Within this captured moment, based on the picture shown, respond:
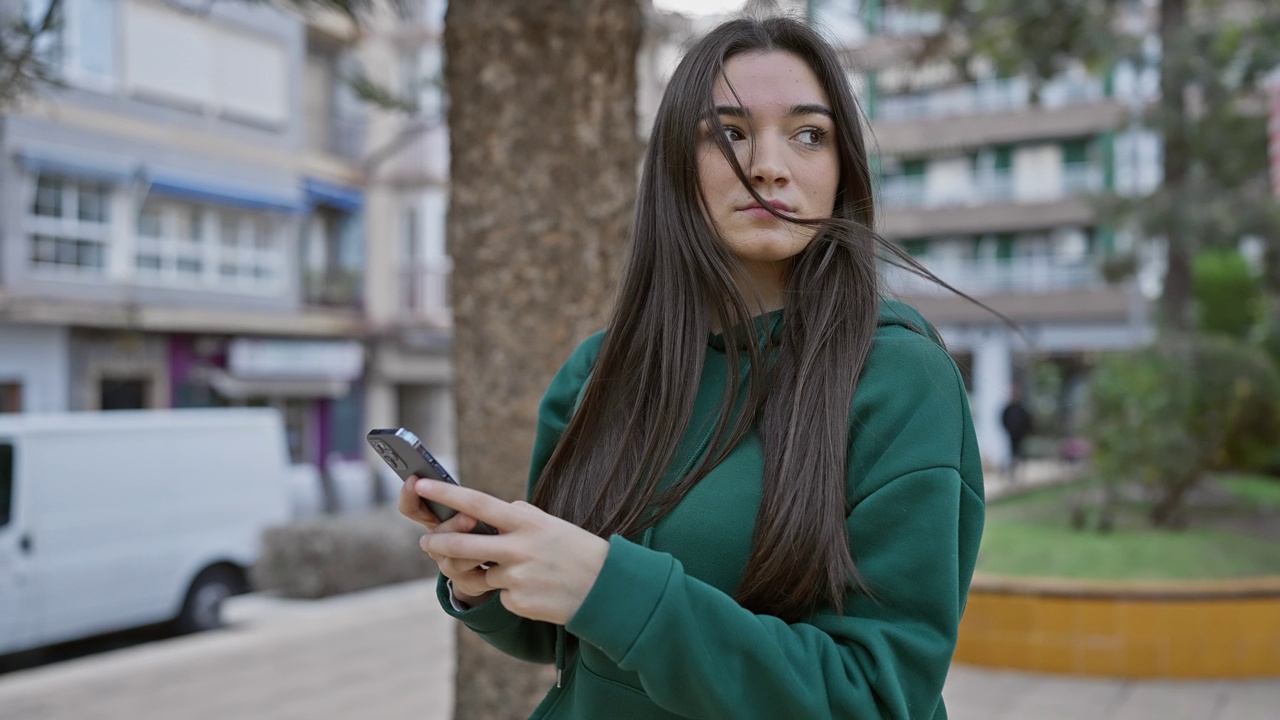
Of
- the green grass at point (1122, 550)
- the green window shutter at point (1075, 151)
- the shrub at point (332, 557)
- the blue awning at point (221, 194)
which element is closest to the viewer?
the green grass at point (1122, 550)

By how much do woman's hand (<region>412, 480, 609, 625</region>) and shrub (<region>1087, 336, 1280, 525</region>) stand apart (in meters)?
7.62

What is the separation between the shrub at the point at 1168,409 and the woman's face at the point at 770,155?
7.22 m

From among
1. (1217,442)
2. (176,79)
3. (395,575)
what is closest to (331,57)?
(176,79)

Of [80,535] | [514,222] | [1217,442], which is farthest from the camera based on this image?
[1217,442]

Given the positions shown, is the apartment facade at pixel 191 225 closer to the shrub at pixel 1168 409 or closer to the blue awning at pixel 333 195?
the blue awning at pixel 333 195

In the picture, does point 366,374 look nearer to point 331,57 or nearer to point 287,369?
point 287,369

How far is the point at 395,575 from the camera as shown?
9.74m

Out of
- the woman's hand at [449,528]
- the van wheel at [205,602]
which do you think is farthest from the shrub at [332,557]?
the woman's hand at [449,528]

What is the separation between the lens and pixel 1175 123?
11742mm

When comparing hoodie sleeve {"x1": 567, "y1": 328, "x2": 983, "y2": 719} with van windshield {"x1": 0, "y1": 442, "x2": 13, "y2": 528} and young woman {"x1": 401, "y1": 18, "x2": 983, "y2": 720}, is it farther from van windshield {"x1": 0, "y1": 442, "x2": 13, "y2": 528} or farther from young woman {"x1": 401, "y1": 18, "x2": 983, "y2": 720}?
van windshield {"x1": 0, "y1": 442, "x2": 13, "y2": 528}

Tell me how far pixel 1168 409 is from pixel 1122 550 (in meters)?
1.61

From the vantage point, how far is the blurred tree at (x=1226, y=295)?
14750 millimetres

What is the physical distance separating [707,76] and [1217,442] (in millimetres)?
8403

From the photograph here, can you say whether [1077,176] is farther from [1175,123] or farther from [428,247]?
[1175,123]
